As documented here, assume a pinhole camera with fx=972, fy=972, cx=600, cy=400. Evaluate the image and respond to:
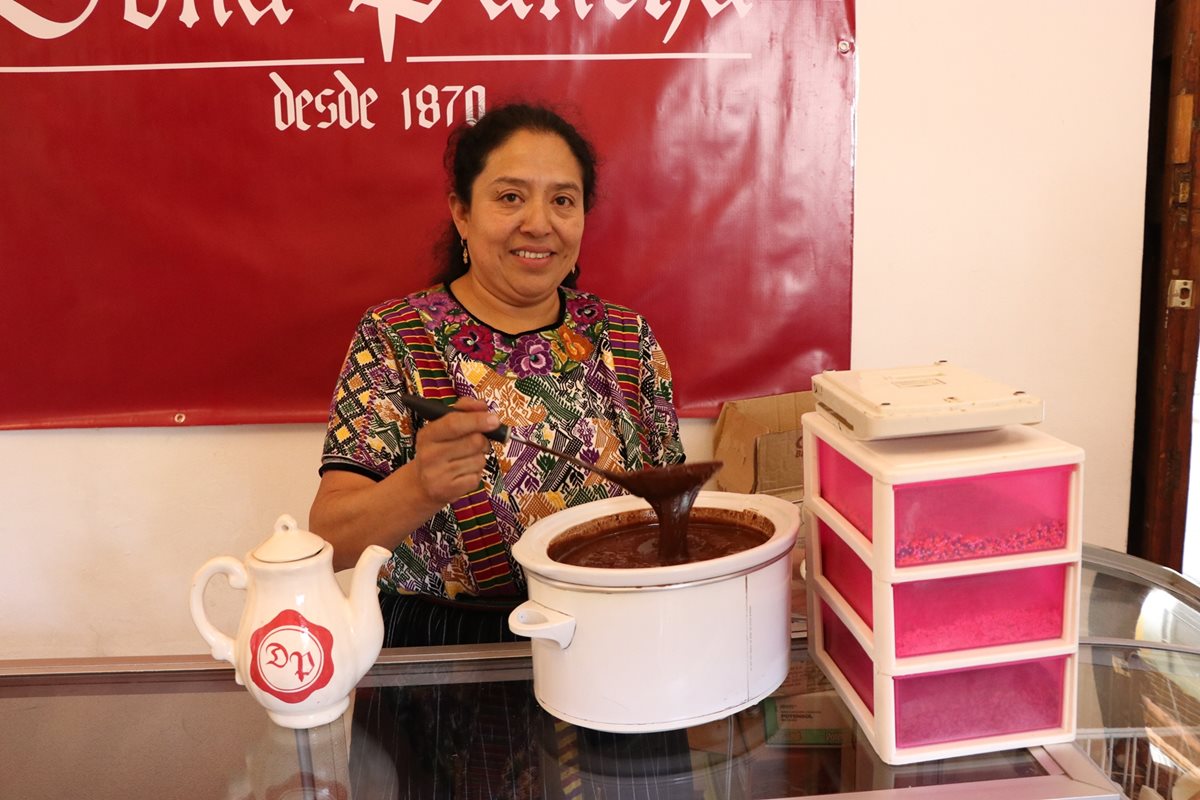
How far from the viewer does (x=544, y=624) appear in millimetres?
933

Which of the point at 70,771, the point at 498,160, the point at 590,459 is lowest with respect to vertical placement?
the point at 70,771

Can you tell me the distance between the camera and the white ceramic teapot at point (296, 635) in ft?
3.09

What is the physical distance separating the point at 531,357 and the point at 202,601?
83 centimetres

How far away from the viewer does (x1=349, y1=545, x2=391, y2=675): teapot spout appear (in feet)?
3.25

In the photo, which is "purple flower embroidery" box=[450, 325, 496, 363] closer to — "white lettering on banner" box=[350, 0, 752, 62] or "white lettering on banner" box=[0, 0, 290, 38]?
"white lettering on banner" box=[350, 0, 752, 62]

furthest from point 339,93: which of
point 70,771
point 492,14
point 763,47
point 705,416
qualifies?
point 70,771

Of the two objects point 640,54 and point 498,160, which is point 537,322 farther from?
point 640,54

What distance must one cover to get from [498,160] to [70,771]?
3.85 feet

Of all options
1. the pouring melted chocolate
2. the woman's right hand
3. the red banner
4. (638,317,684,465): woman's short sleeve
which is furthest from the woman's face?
the pouring melted chocolate

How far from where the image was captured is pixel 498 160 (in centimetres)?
175

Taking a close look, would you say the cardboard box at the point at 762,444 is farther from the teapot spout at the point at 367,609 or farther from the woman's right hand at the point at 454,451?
the teapot spout at the point at 367,609

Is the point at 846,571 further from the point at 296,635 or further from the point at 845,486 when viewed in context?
the point at 296,635

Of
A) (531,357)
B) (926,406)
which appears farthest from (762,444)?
(926,406)

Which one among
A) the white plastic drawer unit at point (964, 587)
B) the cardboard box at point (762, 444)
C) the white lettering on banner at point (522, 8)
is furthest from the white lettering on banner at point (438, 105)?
the white plastic drawer unit at point (964, 587)
